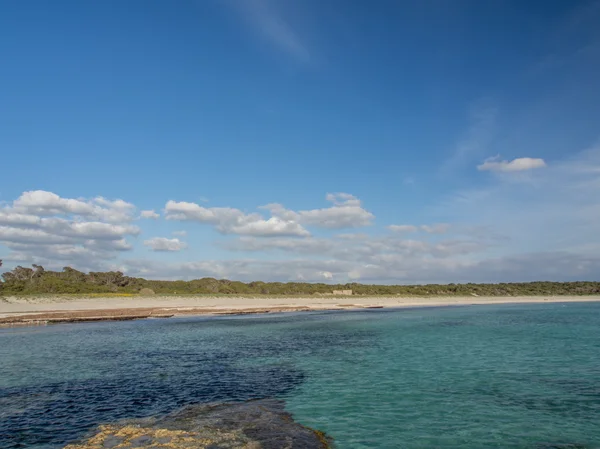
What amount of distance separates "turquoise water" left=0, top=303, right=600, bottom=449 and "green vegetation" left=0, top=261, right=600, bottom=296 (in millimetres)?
66727

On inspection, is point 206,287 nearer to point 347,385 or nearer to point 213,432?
point 347,385

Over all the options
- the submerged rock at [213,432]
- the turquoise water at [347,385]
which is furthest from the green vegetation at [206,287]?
the submerged rock at [213,432]

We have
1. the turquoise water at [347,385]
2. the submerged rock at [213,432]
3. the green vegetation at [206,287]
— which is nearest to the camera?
the submerged rock at [213,432]

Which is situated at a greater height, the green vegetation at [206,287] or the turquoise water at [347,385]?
the green vegetation at [206,287]

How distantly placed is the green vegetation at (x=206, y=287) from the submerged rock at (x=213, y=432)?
3477 inches

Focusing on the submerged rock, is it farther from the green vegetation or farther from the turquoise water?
the green vegetation

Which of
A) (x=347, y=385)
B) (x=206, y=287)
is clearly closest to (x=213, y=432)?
(x=347, y=385)

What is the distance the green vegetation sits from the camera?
95.6 m

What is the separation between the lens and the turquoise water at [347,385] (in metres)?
13.3

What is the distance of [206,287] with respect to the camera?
13475 cm

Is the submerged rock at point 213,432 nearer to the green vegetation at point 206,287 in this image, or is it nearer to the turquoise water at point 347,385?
the turquoise water at point 347,385

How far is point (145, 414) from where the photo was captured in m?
15.3

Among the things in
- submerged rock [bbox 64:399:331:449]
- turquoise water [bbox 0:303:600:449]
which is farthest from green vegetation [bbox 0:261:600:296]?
submerged rock [bbox 64:399:331:449]

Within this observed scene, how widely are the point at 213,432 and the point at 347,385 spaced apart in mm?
8607
